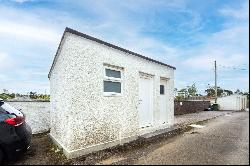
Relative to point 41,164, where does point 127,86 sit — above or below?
above

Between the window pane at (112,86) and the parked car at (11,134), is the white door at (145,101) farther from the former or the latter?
the parked car at (11,134)

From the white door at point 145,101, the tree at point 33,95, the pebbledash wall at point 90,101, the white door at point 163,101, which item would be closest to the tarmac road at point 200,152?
the pebbledash wall at point 90,101

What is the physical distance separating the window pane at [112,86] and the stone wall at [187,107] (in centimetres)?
1663

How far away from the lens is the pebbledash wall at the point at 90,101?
7.52m

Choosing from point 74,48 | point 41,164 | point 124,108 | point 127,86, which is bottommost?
point 41,164

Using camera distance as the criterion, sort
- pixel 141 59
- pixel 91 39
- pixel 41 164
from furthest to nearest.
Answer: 1. pixel 141 59
2. pixel 91 39
3. pixel 41 164

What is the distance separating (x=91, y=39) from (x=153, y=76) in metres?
4.23

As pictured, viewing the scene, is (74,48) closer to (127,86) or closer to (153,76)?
(127,86)

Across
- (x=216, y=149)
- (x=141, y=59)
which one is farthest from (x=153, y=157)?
(x=141, y=59)

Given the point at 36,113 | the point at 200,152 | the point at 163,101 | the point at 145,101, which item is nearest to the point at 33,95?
the point at 36,113

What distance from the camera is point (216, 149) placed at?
798 cm

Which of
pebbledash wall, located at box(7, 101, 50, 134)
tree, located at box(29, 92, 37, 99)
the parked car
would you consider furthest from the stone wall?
the parked car

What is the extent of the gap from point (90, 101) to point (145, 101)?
3660 millimetres

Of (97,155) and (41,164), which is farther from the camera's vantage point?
(97,155)
